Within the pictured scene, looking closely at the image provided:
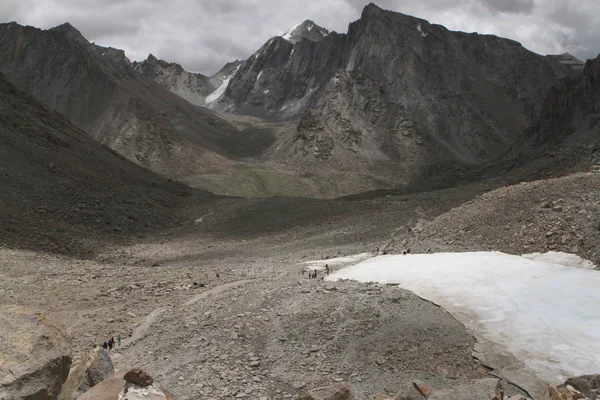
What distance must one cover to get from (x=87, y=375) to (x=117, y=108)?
8137cm

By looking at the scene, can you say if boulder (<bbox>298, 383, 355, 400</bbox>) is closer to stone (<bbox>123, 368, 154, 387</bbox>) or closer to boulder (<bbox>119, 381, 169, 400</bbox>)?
boulder (<bbox>119, 381, 169, 400</bbox>)

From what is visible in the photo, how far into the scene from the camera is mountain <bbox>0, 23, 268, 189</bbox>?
7312 cm

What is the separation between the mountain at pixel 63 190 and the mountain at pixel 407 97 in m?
41.7

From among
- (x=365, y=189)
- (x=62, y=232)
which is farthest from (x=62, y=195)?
(x=365, y=189)

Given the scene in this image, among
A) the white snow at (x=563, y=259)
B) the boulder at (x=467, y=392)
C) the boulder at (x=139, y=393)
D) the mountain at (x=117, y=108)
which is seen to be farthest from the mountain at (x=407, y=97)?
the boulder at (x=139, y=393)

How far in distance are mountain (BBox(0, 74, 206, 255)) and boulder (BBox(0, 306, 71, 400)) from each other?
1455 cm

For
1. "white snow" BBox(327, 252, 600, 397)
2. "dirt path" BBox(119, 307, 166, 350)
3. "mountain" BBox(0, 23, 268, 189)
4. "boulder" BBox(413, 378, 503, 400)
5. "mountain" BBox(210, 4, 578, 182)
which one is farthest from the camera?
"mountain" BBox(210, 4, 578, 182)

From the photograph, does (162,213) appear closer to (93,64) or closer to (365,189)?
(365,189)

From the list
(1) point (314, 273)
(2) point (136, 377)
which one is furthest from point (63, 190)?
(2) point (136, 377)

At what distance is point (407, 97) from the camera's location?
108 meters

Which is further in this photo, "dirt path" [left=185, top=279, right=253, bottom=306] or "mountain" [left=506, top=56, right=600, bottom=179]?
"mountain" [left=506, top=56, right=600, bottom=179]

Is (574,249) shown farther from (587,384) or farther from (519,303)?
(587,384)

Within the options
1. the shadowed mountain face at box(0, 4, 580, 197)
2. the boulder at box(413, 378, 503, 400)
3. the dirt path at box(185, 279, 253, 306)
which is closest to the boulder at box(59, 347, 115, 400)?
the boulder at box(413, 378, 503, 400)

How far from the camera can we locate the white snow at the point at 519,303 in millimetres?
9016
